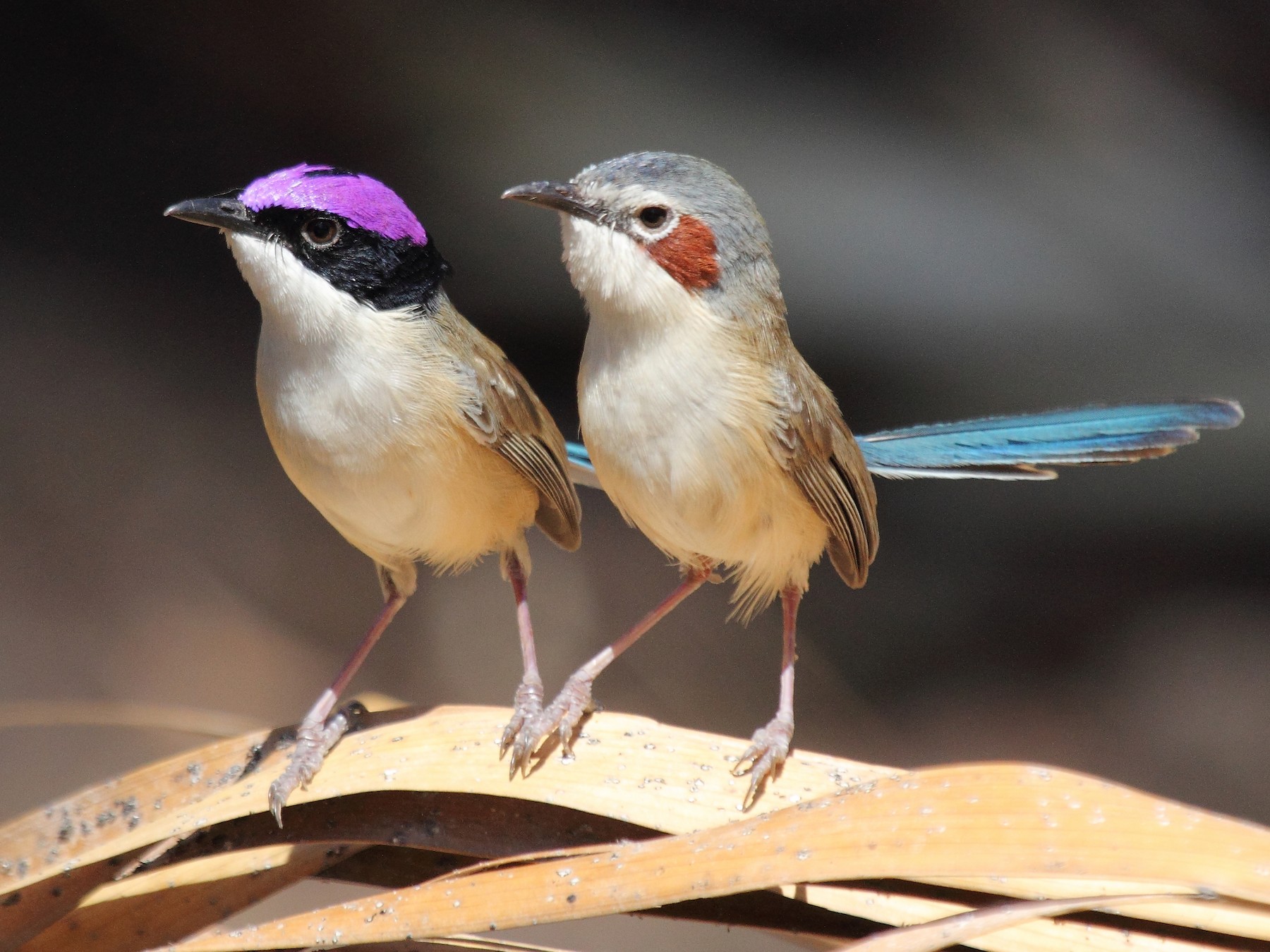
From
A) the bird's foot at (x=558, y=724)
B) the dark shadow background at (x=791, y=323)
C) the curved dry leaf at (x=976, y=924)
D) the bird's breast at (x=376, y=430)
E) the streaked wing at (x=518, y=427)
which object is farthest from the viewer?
the dark shadow background at (x=791, y=323)

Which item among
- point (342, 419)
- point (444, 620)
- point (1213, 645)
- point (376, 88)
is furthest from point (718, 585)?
point (342, 419)

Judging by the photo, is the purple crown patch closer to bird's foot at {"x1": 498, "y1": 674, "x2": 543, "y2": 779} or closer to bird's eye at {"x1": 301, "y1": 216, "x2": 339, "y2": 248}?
bird's eye at {"x1": 301, "y1": 216, "x2": 339, "y2": 248}

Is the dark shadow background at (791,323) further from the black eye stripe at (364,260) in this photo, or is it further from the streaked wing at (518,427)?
the black eye stripe at (364,260)

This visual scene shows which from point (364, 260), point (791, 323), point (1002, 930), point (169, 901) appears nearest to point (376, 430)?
point (364, 260)

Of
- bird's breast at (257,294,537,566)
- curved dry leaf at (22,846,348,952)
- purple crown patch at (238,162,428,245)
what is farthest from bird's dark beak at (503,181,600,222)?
curved dry leaf at (22,846,348,952)

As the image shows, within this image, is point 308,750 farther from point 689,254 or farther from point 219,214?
point 689,254

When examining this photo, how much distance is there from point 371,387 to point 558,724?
25.9 inches

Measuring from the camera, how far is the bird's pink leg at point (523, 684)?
179 cm

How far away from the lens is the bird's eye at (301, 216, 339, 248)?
183cm

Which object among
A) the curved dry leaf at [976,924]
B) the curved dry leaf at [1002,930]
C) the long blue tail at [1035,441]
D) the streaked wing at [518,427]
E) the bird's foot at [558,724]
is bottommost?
the curved dry leaf at [976,924]

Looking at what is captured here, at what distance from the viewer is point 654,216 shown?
1788 mm

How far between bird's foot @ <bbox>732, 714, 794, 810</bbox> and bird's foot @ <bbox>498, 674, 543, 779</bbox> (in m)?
0.36

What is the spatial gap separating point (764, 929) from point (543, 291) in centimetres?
301

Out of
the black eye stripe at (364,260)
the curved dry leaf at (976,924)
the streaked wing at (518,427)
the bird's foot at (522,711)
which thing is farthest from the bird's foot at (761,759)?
the black eye stripe at (364,260)
